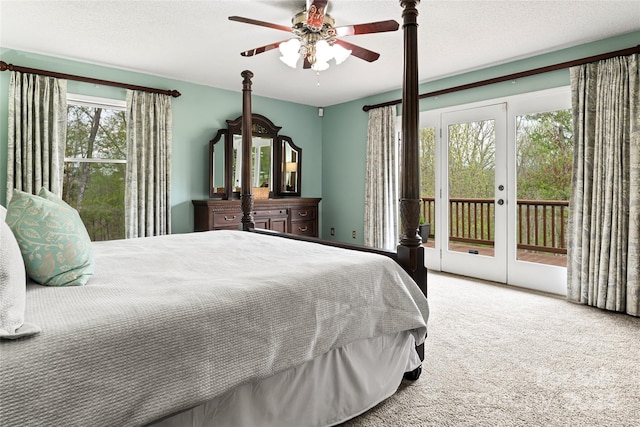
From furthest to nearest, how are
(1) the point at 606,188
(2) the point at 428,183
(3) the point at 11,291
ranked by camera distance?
(2) the point at 428,183
(1) the point at 606,188
(3) the point at 11,291

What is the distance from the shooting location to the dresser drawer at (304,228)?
5.47 metres

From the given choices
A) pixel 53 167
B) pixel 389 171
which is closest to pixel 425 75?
pixel 389 171

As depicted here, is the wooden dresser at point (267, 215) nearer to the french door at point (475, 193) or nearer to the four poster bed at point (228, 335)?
the french door at point (475, 193)

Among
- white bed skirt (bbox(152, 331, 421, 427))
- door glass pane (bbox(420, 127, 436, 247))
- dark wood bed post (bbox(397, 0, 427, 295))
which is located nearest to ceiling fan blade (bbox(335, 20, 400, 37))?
dark wood bed post (bbox(397, 0, 427, 295))

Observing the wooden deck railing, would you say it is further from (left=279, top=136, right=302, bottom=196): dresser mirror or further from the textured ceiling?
(left=279, top=136, right=302, bottom=196): dresser mirror

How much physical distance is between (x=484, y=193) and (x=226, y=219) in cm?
310

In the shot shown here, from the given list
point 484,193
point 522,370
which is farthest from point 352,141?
point 522,370

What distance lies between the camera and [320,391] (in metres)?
1.54

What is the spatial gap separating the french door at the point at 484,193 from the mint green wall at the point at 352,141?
149 millimetres

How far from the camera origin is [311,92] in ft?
17.2

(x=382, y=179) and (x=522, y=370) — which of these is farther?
(x=382, y=179)

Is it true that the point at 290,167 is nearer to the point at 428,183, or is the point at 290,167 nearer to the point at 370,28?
the point at 428,183

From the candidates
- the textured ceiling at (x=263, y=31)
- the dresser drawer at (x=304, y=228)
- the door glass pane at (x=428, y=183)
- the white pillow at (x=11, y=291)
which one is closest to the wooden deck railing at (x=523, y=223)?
the door glass pane at (x=428, y=183)

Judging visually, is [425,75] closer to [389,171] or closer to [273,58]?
[389,171]
